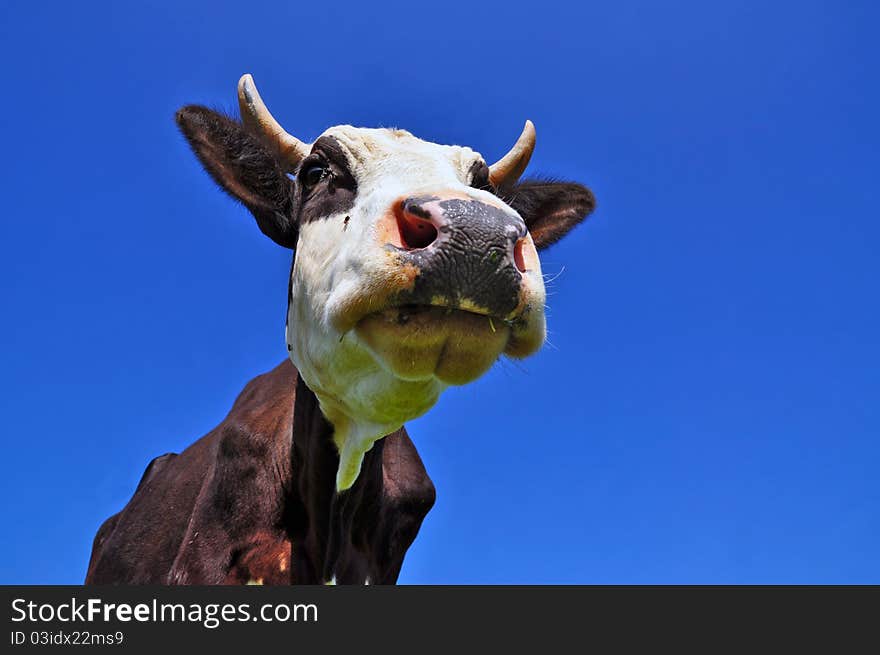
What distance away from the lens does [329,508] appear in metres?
5.25

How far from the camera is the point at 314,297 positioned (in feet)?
14.9

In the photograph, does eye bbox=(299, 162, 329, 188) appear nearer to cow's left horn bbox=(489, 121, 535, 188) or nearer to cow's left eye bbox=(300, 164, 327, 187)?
cow's left eye bbox=(300, 164, 327, 187)

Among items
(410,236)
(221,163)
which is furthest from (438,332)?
(221,163)

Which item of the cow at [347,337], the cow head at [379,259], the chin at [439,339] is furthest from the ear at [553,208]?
the chin at [439,339]

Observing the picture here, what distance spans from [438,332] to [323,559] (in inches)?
84.1

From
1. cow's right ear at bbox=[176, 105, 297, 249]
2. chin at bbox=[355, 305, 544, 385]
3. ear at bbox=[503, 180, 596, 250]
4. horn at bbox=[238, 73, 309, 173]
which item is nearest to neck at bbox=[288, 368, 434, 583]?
cow's right ear at bbox=[176, 105, 297, 249]

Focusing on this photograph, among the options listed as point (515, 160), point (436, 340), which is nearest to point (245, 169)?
point (515, 160)

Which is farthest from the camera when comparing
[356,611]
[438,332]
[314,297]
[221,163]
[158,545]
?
[158,545]

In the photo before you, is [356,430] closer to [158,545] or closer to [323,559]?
[323,559]

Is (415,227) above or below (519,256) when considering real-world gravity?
above

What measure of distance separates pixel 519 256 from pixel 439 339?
530 millimetres

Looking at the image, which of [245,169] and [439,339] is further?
[245,169]

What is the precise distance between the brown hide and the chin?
4.63ft

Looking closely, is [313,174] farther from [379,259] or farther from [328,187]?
[379,259]
